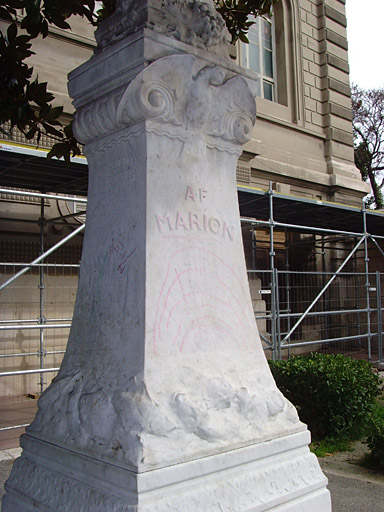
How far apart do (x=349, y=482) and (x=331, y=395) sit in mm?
1354

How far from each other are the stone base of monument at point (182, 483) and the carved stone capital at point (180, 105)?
1.61 m

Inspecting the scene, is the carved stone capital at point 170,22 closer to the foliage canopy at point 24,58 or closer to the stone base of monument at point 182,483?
the foliage canopy at point 24,58

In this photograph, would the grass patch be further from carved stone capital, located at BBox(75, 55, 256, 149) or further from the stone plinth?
carved stone capital, located at BBox(75, 55, 256, 149)

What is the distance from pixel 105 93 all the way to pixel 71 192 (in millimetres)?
6005

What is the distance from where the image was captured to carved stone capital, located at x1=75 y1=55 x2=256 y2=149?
277 centimetres

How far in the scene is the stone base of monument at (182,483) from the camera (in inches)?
91.4

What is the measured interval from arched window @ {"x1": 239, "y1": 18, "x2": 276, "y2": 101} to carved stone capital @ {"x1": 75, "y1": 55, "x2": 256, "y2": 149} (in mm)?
12085

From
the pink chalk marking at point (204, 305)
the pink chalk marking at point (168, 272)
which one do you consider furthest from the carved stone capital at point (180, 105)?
the pink chalk marking at point (204, 305)

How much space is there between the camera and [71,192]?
8.78 m

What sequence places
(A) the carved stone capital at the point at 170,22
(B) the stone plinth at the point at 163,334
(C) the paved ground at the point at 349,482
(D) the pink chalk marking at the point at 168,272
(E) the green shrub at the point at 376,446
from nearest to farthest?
(B) the stone plinth at the point at 163,334 → (D) the pink chalk marking at the point at 168,272 → (A) the carved stone capital at the point at 170,22 → (C) the paved ground at the point at 349,482 → (E) the green shrub at the point at 376,446

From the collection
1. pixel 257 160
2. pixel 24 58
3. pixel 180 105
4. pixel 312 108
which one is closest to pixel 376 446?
pixel 180 105

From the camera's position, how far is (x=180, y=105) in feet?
9.50

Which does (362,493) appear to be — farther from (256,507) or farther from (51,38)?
(51,38)

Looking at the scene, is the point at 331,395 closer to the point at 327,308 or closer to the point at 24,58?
the point at 24,58
